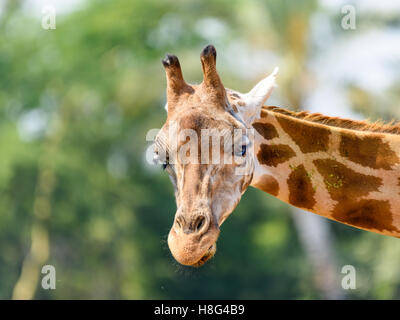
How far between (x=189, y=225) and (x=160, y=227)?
31297mm

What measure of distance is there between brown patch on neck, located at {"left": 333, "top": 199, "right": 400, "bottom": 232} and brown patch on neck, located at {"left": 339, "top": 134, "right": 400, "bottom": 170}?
33 centimetres

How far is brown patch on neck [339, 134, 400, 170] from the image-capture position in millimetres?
5887

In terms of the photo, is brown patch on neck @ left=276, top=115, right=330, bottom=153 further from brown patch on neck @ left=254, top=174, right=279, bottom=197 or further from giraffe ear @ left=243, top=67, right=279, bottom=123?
brown patch on neck @ left=254, top=174, right=279, bottom=197

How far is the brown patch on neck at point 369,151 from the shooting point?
589 centimetres

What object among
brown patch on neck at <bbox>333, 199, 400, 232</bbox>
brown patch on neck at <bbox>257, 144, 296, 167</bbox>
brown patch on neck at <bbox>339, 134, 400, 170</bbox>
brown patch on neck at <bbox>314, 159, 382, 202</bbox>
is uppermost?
brown patch on neck at <bbox>257, 144, 296, 167</bbox>

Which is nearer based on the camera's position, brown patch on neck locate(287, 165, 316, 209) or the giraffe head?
the giraffe head

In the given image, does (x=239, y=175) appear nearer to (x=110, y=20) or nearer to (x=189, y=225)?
(x=189, y=225)

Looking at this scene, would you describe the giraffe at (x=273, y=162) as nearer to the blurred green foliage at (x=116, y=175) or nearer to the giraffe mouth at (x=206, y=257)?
the giraffe mouth at (x=206, y=257)

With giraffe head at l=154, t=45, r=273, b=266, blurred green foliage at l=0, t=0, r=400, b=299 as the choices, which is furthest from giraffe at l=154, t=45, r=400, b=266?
blurred green foliage at l=0, t=0, r=400, b=299

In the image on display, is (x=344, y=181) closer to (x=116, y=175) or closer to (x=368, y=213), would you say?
(x=368, y=213)

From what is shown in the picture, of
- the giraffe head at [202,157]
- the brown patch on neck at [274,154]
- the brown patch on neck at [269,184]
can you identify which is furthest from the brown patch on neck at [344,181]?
the giraffe head at [202,157]

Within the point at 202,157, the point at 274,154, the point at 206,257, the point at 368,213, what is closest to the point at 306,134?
the point at 274,154

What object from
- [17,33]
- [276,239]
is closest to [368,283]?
[276,239]

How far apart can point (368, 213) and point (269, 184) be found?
0.91 m
